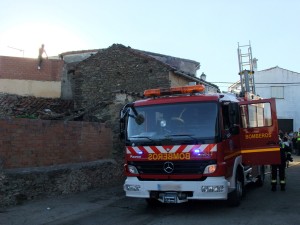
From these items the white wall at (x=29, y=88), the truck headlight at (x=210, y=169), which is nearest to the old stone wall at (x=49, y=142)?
the truck headlight at (x=210, y=169)

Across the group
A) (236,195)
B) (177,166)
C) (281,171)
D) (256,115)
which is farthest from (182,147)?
(281,171)

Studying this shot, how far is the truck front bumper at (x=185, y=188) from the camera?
7.57 metres

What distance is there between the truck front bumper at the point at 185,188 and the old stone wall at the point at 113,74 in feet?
39.9

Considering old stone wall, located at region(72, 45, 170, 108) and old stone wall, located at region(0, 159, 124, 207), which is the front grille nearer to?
old stone wall, located at region(0, 159, 124, 207)

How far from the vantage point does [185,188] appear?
25.3 ft

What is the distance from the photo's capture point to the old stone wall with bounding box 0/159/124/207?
9.10 meters

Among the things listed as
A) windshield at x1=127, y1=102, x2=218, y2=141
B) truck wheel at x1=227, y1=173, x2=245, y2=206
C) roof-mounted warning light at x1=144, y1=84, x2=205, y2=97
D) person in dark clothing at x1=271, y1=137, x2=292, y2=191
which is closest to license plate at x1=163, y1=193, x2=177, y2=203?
windshield at x1=127, y1=102, x2=218, y2=141

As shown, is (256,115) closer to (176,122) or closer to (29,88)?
(176,122)

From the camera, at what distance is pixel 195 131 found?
7.90 meters

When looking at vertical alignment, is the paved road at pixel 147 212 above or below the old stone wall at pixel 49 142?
below

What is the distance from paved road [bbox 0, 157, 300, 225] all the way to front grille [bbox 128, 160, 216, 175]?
0.92 m

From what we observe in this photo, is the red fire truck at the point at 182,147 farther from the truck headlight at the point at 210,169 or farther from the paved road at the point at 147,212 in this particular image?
the paved road at the point at 147,212

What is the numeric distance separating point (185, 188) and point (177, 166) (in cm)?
46

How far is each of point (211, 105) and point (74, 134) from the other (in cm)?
493
